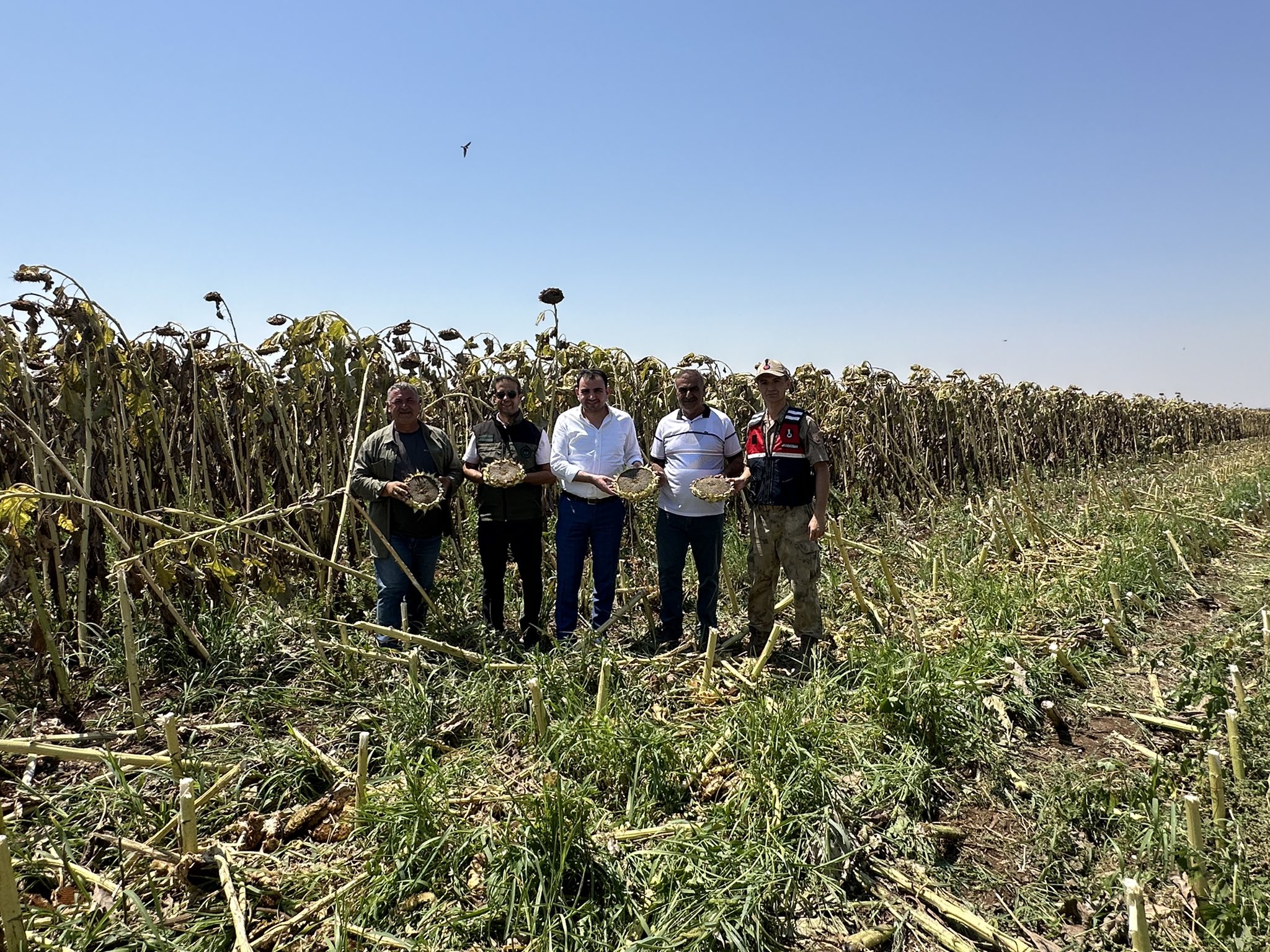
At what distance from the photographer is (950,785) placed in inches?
117

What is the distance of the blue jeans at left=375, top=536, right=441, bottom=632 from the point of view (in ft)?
14.0

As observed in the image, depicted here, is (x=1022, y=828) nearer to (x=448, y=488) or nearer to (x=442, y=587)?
(x=448, y=488)

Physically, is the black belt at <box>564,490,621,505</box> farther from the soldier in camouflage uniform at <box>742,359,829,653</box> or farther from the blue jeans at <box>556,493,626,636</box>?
the soldier in camouflage uniform at <box>742,359,829,653</box>

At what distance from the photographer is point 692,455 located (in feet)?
14.7

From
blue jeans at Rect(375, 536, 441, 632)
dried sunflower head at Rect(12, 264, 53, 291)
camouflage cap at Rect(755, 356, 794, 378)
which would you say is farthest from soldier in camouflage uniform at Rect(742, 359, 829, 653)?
dried sunflower head at Rect(12, 264, 53, 291)

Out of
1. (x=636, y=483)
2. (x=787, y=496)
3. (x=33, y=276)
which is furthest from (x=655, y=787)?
(x=33, y=276)

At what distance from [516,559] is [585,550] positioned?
457 millimetres

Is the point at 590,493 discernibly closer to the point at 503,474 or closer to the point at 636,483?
the point at 636,483

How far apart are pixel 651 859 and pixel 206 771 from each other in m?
1.79

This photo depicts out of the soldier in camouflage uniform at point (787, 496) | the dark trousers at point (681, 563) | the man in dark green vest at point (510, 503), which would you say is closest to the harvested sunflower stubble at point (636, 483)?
the dark trousers at point (681, 563)

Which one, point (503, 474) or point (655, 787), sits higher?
point (503, 474)

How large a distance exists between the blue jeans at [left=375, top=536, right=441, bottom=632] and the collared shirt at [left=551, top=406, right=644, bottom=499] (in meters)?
0.88

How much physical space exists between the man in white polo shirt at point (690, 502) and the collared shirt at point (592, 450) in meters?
0.23

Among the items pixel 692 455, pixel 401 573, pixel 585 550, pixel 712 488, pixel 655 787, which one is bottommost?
pixel 655 787
